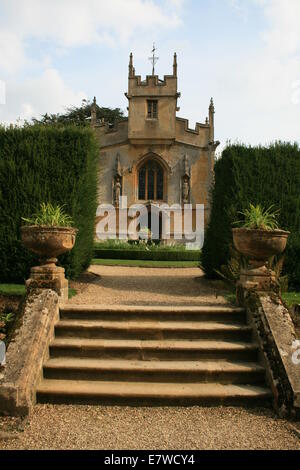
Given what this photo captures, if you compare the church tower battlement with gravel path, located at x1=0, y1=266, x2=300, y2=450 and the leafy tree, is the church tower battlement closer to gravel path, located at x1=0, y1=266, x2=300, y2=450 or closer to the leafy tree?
the leafy tree

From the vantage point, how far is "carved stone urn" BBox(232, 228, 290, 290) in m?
4.95

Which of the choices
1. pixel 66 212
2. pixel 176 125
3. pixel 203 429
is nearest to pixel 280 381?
pixel 203 429

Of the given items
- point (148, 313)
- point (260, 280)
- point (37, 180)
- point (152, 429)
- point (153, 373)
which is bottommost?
point (152, 429)

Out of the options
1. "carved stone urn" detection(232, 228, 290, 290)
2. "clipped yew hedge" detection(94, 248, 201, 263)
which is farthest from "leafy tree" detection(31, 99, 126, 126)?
"carved stone urn" detection(232, 228, 290, 290)

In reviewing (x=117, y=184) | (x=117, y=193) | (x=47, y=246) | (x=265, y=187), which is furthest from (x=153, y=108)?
(x=47, y=246)

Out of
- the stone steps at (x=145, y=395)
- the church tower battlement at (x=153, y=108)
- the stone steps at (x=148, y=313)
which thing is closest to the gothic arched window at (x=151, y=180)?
the church tower battlement at (x=153, y=108)

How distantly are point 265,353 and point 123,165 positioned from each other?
23927 mm

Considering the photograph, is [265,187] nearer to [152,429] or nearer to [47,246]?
[47,246]

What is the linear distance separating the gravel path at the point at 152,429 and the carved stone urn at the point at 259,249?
5.95 feet

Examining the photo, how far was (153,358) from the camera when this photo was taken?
4410 millimetres

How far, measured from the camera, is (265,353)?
13.9ft

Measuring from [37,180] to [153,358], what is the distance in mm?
5275

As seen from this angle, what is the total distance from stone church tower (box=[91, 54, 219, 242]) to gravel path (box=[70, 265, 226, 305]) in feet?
55.5

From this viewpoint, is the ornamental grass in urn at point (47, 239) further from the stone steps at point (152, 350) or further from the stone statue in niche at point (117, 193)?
the stone statue in niche at point (117, 193)
